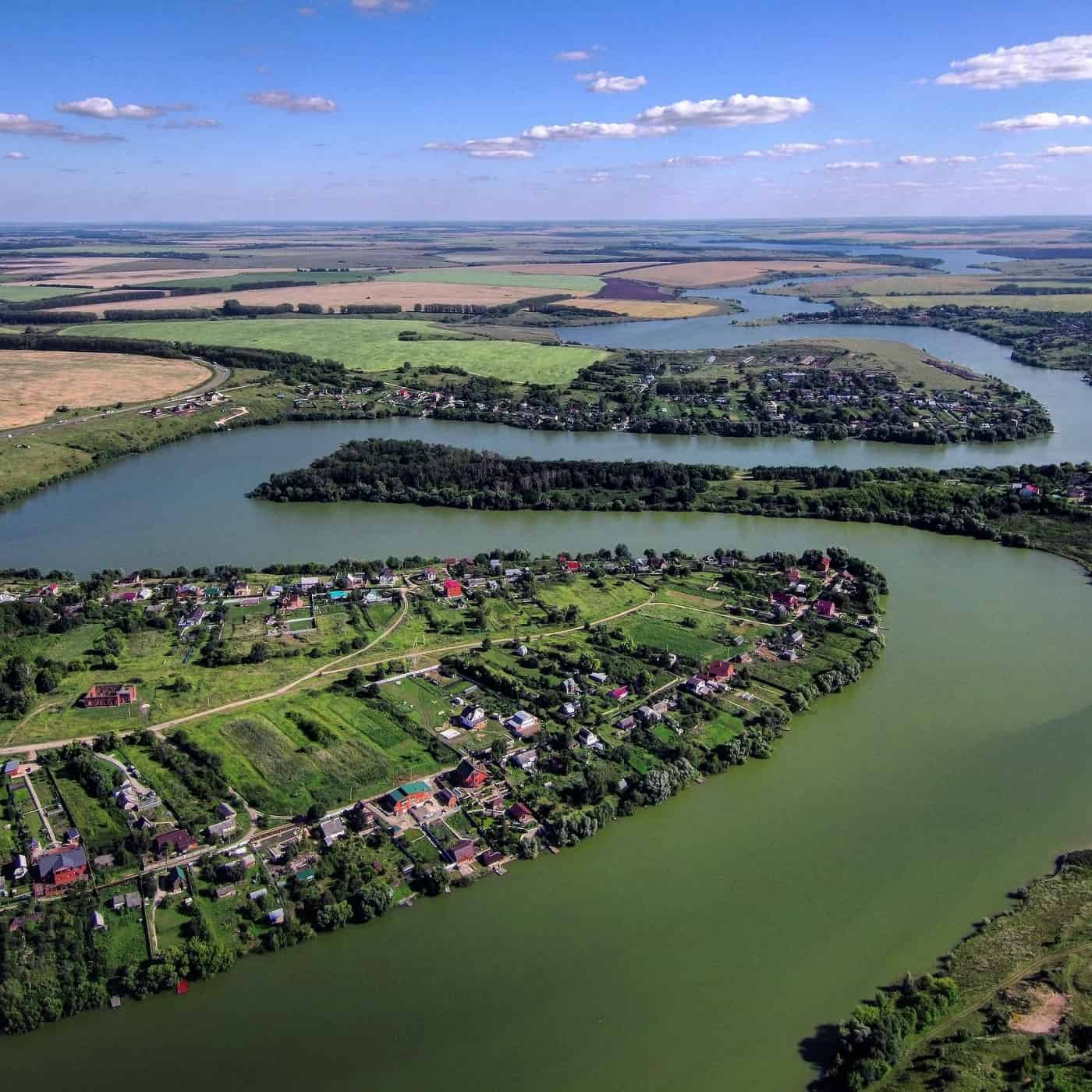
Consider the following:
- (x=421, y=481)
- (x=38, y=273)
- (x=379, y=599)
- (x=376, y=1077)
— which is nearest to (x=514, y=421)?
(x=421, y=481)

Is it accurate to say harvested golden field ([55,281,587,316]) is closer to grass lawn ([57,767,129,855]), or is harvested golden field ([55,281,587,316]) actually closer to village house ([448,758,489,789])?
grass lawn ([57,767,129,855])

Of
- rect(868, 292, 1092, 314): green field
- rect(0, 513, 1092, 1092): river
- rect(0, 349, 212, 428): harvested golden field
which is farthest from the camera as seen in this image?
rect(868, 292, 1092, 314): green field

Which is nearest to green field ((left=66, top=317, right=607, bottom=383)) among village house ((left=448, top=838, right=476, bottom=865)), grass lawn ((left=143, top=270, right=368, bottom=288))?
grass lawn ((left=143, top=270, right=368, bottom=288))

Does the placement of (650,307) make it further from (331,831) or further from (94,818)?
(94,818)

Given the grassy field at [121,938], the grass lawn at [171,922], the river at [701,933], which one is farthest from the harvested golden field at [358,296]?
the grass lawn at [171,922]

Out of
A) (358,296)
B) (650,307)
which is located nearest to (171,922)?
(650,307)

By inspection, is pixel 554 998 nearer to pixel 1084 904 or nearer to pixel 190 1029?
pixel 190 1029

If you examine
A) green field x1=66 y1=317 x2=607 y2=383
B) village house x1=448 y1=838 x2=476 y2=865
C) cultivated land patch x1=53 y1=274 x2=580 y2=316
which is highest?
cultivated land patch x1=53 y1=274 x2=580 y2=316
